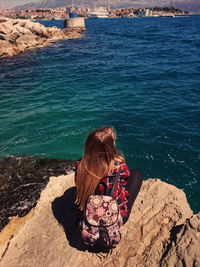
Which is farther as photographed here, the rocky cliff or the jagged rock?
the rocky cliff

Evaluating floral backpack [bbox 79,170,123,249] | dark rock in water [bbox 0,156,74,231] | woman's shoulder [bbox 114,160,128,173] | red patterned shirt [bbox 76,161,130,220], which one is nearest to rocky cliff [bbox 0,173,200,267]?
dark rock in water [bbox 0,156,74,231]

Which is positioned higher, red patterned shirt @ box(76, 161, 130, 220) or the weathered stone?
red patterned shirt @ box(76, 161, 130, 220)

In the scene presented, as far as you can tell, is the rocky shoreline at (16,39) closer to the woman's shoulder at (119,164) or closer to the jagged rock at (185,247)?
the woman's shoulder at (119,164)

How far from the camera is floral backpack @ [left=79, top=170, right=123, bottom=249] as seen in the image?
3348 mm

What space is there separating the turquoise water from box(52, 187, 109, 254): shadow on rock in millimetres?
3379

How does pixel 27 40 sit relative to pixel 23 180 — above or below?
below

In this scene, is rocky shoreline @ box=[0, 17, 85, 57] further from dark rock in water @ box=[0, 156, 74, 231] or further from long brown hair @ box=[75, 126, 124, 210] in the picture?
long brown hair @ box=[75, 126, 124, 210]

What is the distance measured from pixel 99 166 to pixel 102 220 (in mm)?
744

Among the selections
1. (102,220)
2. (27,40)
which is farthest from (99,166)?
(27,40)

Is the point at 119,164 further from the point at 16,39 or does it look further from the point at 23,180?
the point at 16,39

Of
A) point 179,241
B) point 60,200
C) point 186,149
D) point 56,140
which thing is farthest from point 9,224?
point 186,149

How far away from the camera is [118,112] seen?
39.8 ft

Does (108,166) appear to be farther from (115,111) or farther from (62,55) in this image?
(62,55)

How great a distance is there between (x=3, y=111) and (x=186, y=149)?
29.3ft
